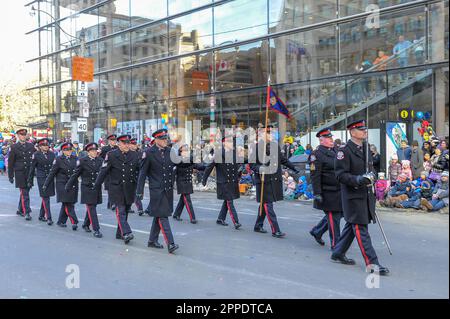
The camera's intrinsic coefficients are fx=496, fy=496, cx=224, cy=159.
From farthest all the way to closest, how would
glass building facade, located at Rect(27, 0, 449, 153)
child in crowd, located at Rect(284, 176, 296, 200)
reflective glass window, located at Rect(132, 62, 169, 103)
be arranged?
reflective glass window, located at Rect(132, 62, 169, 103)
glass building facade, located at Rect(27, 0, 449, 153)
child in crowd, located at Rect(284, 176, 296, 200)

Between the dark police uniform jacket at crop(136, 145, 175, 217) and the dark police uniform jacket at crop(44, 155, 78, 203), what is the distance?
311 centimetres

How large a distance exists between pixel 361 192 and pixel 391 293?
1.43m

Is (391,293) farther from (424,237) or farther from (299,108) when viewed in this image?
(299,108)

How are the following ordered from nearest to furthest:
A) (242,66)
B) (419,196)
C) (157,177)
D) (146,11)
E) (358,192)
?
1. (358,192)
2. (157,177)
3. (419,196)
4. (242,66)
5. (146,11)

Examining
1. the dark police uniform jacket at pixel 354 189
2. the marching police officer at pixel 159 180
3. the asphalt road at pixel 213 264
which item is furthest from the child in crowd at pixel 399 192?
the marching police officer at pixel 159 180

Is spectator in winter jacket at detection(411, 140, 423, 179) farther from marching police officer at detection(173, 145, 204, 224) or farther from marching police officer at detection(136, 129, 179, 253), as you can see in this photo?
marching police officer at detection(136, 129, 179, 253)

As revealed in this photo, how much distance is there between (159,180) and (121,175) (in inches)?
45.5

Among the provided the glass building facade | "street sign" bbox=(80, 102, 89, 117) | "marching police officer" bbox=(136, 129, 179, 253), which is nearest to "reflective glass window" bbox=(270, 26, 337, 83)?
the glass building facade

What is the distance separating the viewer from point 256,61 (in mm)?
21984

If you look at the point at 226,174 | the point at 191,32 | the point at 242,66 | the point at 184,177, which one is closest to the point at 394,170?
the point at 226,174

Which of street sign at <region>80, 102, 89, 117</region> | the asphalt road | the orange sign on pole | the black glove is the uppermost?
the orange sign on pole

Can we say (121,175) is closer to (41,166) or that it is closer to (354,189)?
(41,166)

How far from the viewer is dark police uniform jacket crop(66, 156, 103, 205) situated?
378 inches
